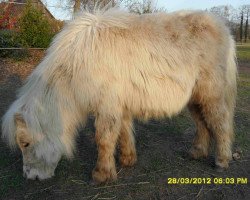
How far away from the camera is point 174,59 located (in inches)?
164

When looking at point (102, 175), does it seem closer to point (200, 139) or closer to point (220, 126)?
point (200, 139)

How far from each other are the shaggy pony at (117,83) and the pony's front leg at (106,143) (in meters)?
0.01

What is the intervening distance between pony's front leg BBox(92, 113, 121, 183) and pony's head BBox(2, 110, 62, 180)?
52 centimetres

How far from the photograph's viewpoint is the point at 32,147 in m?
3.73

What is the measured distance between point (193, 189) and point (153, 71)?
1541 millimetres

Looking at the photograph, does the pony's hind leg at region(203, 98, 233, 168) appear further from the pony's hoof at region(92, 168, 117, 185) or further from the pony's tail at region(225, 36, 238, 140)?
the pony's hoof at region(92, 168, 117, 185)

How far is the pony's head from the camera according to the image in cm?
364

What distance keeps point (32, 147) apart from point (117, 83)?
1242 mm

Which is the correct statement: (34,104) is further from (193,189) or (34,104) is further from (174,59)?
(193,189)

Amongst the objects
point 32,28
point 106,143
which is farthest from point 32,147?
point 32,28

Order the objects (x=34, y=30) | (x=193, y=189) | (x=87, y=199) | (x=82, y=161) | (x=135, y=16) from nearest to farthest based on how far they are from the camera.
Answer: (x=87, y=199) → (x=193, y=189) → (x=135, y=16) → (x=82, y=161) → (x=34, y=30)

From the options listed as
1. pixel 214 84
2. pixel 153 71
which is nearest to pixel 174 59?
pixel 153 71
